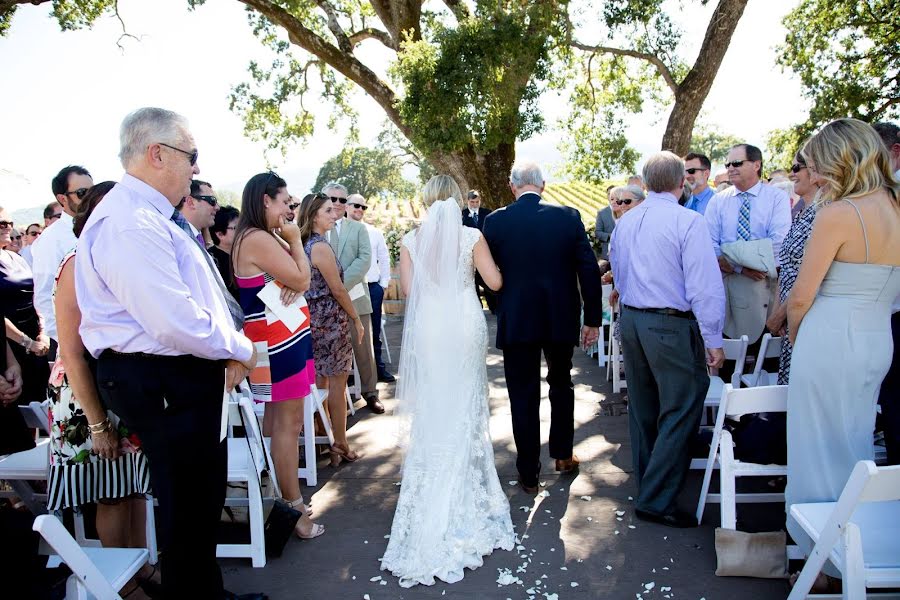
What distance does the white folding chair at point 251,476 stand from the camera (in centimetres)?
351

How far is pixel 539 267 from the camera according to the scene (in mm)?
4219

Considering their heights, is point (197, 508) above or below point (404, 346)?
below

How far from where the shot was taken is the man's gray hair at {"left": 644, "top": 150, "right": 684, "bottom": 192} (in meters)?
3.86

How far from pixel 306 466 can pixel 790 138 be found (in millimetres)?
15303

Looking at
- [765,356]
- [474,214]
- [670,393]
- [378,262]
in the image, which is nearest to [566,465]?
[670,393]

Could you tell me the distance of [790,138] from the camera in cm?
1584

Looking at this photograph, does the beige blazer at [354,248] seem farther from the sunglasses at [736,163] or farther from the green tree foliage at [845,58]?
the green tree foliage at [845,58]

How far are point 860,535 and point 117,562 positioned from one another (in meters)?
2.82

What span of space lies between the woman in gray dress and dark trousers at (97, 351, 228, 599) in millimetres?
2607

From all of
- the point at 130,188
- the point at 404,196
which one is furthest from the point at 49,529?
the point at 404,196

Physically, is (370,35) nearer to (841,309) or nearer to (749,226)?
(749,226)

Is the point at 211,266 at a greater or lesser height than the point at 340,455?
greater

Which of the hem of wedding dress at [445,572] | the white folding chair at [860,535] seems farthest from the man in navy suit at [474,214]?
the white folding chair at [860,535]

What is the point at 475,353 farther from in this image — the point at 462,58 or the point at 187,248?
the point at 462,58
